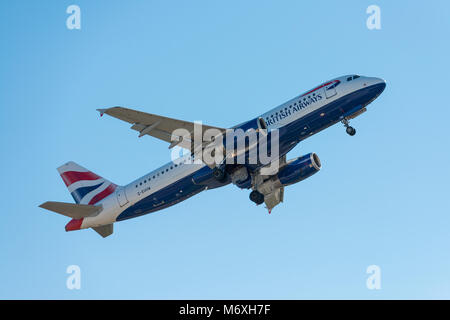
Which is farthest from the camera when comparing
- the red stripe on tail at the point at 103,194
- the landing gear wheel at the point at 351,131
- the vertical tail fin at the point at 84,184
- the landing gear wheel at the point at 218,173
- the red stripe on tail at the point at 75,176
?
the red stripe on tail at the point at 75,176

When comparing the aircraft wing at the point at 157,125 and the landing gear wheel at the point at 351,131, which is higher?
the aircraft wing at the point at 157,125

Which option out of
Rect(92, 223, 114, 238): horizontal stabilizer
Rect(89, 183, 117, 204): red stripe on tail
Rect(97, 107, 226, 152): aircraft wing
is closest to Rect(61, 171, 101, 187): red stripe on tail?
Rect(89, 183, 117, 204): red stripe on tail

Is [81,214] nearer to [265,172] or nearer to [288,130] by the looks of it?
[265,172]

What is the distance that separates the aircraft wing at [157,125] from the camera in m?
36.9

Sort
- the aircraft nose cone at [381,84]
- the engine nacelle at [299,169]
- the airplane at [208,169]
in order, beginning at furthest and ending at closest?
the engine nacelle at [299,169] → the airplane at [208,169] → the aircraft nose cone at [381,84]

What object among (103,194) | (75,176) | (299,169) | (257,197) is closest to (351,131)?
(299,169)

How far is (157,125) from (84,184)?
11.8 metres

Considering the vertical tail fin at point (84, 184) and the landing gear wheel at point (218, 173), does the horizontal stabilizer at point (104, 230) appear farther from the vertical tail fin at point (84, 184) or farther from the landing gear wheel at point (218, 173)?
the landing gear wheel at point (218, 173)

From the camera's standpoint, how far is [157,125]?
3866 centimetres

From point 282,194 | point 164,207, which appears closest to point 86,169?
point 164,207

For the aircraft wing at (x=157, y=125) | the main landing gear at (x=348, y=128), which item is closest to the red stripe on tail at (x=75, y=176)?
the aircraft wing at (x=157, y=125)

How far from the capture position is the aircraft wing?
121 feet

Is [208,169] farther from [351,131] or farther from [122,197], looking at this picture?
[351,131]

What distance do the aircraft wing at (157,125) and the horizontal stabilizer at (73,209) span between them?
841 cm
